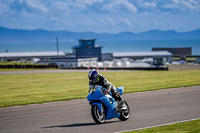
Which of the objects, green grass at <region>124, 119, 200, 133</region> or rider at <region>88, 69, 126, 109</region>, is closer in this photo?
green grass at <region>124, 119, 200, 133</region>

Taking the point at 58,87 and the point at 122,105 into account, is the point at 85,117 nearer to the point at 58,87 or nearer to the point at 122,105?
the point at 122,105

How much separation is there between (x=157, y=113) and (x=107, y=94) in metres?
2.61

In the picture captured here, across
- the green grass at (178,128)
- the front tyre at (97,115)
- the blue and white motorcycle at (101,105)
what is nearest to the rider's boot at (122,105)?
the blue and white motorcycle at (101,105)

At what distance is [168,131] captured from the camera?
10375 mm

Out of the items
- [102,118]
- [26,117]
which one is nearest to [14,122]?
[26,117]

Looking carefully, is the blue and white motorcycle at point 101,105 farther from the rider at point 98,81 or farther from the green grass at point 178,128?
the green grass at point 178,128

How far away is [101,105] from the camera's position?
472 inches

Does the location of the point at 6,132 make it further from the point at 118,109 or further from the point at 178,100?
the point at 178,100

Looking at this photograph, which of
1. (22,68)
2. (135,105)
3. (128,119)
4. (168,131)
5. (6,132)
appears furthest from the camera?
(22,68)

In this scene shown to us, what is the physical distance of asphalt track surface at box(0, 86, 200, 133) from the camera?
1154 cm

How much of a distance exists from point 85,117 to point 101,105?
1.89 m

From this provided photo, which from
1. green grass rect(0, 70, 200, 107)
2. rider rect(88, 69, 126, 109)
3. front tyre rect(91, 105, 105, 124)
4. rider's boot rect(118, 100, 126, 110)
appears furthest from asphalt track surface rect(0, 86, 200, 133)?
green grass rect(0, 70, 200, 107)

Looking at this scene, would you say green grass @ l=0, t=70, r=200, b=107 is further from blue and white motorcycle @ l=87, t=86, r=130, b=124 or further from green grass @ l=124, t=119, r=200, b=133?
green grass @ l=124, t=119, r=200, b=133

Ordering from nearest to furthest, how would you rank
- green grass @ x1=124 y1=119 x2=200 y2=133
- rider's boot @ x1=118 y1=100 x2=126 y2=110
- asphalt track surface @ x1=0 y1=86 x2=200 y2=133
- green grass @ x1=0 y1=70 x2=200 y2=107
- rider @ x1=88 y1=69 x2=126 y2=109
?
green grass @ x1=124 y1=119 x2=200 y2=133 < asphalt track surface @ x1=0 y1=86 x2=200 y2=133 < rider @ x1=88 y1=69 x2=126 y2=109 < rider's boot @ x1=118 y1=100 x2=126 y2=110 < green grass @ x1=0 y1=70 x2=200 y2=107
